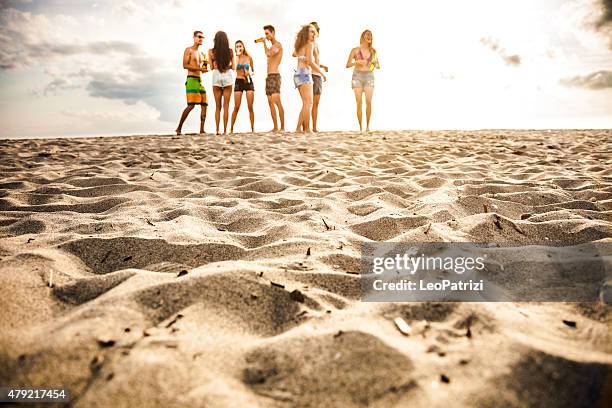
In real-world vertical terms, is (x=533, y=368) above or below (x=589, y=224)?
below

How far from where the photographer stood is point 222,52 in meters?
→ 7.23

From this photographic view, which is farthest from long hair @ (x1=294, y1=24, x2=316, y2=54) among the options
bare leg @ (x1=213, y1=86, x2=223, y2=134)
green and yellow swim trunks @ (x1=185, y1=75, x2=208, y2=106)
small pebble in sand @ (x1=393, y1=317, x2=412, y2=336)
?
small pebble in sand @ (x1=393, y1=317, x2=412, y2=336)

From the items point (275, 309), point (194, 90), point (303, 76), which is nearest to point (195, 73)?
point (194, 90)

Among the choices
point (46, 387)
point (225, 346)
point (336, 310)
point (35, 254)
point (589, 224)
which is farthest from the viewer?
point (589, 224)

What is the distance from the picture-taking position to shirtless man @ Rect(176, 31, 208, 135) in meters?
7.08

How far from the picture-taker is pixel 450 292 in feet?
4.17

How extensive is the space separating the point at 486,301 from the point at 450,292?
0.11m

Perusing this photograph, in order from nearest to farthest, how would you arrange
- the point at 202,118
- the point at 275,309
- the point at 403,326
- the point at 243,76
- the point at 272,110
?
the point at 403,326 < the point at 275,309 < the point at 202,118 < the point at 243,76 < the point at 272,110

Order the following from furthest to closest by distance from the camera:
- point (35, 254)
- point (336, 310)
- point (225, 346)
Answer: point (35, 254)
point (336, 310)
point (225, 346)

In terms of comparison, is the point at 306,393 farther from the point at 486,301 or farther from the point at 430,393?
the point at 486,301

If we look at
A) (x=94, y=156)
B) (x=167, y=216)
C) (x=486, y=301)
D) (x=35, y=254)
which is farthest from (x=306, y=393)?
(x=94, y=156)

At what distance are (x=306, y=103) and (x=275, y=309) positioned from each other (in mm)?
6532

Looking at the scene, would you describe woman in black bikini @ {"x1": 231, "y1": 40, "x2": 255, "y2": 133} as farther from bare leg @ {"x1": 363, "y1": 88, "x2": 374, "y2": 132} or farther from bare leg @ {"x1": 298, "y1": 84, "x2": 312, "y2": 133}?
bare leg @ {"x1": 363, "y1": 88, "x2": 374, "y2": 132}

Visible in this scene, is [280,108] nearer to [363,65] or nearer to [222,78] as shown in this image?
[222,78]
